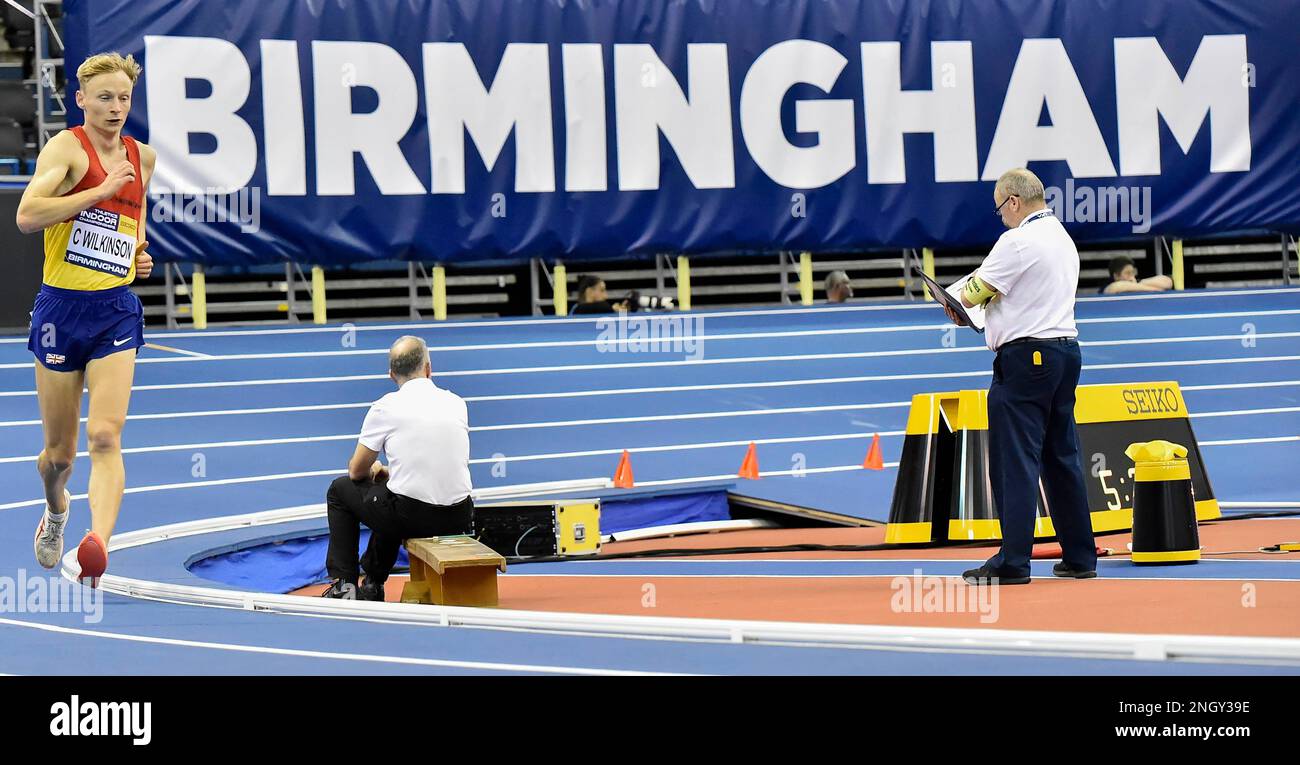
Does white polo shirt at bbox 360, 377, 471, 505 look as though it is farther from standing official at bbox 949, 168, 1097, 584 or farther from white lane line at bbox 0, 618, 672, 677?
standing official at bbox 949, 168, 1097, 584

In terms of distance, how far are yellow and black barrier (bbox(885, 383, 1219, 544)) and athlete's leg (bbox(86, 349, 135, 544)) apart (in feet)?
13.7

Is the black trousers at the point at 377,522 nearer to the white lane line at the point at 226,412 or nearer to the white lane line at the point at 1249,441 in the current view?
the white lane line at the point at 226,412

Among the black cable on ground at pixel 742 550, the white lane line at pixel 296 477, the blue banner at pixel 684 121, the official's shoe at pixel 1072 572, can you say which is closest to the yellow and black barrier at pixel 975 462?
the black cable on ground at pixel 742 550

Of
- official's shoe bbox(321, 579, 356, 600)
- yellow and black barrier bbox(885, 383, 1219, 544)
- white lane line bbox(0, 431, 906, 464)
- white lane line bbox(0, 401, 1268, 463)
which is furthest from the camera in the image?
white lane line bbox(0, 401, 1268, 463)

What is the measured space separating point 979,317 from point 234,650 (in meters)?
3.36

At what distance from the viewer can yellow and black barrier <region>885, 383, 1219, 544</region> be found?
28.1 ft

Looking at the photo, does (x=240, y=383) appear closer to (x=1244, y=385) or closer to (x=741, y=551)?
(x=741, y=551)

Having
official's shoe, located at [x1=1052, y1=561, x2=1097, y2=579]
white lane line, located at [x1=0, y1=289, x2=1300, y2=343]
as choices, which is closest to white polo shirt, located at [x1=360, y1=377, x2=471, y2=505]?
official's shoe, located at [x1=1052, y1=561, x2=1097, y2=579]

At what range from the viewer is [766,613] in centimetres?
635

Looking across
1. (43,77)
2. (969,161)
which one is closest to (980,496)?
(969,161)

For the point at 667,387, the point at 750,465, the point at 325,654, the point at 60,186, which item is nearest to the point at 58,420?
the point at 60,186

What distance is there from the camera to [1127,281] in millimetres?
17750

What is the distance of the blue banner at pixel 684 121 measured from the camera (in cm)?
1545
